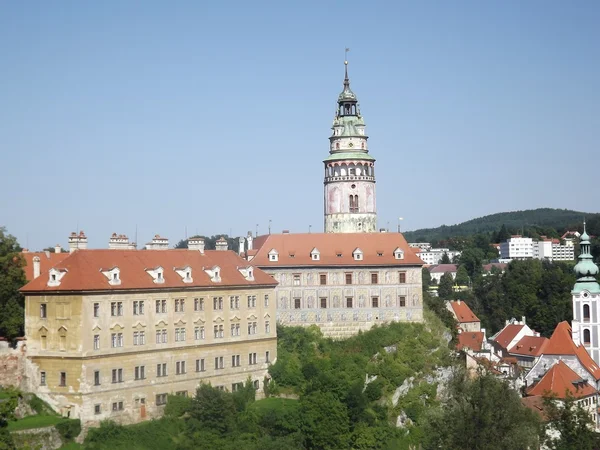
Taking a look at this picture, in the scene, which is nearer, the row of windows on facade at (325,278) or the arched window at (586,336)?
the row of windows on facade at (325,278)

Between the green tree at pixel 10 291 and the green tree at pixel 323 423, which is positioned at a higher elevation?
the green tree at pixel 10 291

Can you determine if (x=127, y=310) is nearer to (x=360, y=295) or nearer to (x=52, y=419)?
(x=52, y=419)

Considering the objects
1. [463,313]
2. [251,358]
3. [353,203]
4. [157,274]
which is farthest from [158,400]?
[463,313]

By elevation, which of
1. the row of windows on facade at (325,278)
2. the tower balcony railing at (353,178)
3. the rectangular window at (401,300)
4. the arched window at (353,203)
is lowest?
the rectangular window at (401,300)

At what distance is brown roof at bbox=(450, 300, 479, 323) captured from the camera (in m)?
140

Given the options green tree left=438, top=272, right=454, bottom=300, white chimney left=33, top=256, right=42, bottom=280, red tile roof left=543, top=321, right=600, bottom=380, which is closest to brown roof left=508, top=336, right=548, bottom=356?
red tile roof left=543, top=321, right=600, bottom=380

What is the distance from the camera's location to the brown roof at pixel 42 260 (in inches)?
2876

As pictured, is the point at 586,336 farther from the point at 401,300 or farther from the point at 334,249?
the point at 334,249

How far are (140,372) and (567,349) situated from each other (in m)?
52.4

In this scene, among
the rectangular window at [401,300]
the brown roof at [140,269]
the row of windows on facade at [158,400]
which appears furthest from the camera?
the rectangular window at [401,300]

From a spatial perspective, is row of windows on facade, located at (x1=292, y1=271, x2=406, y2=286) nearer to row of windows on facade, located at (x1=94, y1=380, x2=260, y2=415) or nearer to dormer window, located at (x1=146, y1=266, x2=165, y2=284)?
row of windows on facade, located at (x1=94, y1=380, x2=260, y2=415)

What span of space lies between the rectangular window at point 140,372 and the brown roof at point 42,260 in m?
9.57

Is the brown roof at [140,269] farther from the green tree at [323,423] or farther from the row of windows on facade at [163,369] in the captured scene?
the green tree at [323,423]

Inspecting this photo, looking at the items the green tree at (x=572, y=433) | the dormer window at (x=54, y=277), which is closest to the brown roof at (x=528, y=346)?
the green tree at (x=572, y=433)
